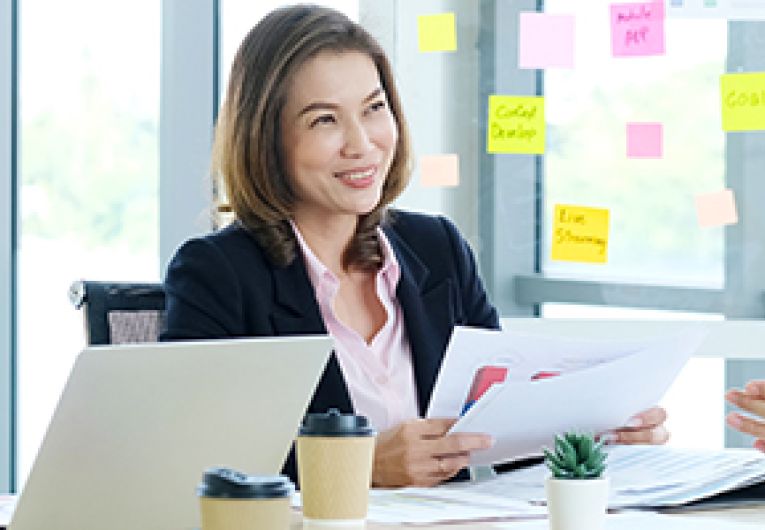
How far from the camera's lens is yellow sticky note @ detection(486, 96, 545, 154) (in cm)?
276

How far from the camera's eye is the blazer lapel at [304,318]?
1748 millimetres

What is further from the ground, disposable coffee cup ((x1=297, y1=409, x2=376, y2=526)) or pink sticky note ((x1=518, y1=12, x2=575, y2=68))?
pink sticky note ((x1=518, y1=12, x2=575, y2=68))

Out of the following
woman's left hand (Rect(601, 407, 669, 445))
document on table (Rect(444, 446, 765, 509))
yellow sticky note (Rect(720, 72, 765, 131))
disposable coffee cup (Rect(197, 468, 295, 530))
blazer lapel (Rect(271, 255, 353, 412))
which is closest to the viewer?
disposable coffee cup (Rect(197, 468, 295, 530))

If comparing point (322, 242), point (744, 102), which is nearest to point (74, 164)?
point (322, 242)

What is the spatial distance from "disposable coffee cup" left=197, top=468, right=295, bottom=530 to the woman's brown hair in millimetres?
916

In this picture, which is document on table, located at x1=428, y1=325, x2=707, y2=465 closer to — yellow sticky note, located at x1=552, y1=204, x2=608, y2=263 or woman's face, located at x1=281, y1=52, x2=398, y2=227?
woman's face, located at x1=281, y1=52, x2=398, y2=227

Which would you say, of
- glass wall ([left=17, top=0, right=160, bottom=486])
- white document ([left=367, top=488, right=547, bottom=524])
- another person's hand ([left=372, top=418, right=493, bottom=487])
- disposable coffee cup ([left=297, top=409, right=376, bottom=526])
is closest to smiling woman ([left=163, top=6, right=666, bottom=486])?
another person's hand ([left=372, top=418, right=493, bottom=487])

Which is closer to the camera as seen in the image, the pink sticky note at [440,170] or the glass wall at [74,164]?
the pink sticky note at [440,170]

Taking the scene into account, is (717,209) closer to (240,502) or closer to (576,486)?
(576,486)

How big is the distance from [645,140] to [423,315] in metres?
0.99

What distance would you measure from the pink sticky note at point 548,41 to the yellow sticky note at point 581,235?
0.31 meters

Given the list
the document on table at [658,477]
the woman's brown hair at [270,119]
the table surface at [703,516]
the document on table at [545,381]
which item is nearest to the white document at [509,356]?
the document on table at [545,381]

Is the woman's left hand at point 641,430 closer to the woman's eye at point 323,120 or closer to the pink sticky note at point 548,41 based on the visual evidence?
the woman's eye at point 323,120

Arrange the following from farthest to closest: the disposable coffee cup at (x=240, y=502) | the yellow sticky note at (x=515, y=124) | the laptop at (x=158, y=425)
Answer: the yellow sticky note at (x=515, y=124), the laptop at (x=158, y=425), the disposable coffee cup at (x=240, y=502)
